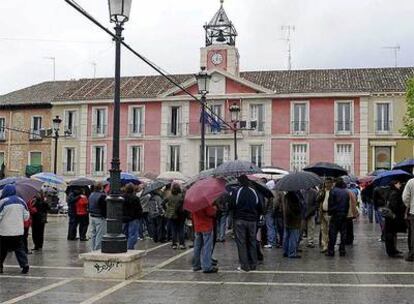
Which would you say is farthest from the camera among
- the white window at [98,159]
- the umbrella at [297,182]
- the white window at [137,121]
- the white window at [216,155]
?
the white window at [98,159]

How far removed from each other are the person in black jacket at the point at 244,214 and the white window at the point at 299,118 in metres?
32.3

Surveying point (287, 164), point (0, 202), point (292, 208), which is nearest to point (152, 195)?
point (292, 208)

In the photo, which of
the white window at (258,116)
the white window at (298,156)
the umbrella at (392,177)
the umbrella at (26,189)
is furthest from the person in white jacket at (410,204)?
the white window at (258,116)

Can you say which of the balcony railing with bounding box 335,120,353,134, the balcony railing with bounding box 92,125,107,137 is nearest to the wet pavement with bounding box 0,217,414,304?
the balcony railing with bounding box 335,120,353,134

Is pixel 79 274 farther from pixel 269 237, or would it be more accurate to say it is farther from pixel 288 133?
pixel 288 133

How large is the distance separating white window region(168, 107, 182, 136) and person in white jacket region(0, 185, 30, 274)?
33757mm

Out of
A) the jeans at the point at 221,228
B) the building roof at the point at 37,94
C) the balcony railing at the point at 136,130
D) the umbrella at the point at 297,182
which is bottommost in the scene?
the jeans at the point at 221,228

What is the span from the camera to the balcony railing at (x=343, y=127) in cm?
4256

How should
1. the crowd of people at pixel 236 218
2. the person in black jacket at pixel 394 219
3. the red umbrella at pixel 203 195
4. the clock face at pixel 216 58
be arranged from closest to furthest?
1. the red umbrella at pixel 203 195
2. the crowd of people at pixel 236 218
3. the person in black jacket at pixel 394 219
4. the clock face at pixel 216 58

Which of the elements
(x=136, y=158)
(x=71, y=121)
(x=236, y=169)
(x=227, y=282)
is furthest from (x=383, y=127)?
(x=227, y=282)

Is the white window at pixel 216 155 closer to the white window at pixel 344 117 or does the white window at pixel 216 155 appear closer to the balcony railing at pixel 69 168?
the white window at pixel 344 117

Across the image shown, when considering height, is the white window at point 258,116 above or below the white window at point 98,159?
above

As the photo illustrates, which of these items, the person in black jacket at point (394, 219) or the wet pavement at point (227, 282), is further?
the person in black jacket at point (394, 219)

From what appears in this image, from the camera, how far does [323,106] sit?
140 ft
